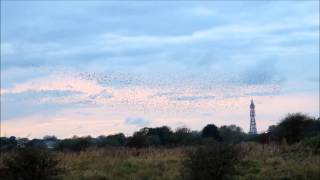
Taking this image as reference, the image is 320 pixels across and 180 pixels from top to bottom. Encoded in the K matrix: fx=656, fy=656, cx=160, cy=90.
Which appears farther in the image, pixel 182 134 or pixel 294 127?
pixel 182 134

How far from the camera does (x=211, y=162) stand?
25.5m

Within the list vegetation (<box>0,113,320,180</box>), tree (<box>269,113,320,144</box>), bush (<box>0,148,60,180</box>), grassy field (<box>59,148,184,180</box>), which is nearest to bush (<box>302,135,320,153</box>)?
vegetation (<box>0,113,320,180</box>)

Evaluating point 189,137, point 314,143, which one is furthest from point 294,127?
point 314,143

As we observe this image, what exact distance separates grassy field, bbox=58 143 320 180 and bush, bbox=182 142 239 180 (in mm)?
1925

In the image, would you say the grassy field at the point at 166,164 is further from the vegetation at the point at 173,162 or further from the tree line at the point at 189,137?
the tree line at the point at 189,137

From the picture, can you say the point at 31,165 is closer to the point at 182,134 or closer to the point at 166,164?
the point at 166,164

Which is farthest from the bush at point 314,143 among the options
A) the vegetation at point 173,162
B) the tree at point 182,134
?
the tree at point 182,134

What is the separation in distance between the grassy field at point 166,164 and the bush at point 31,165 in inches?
242

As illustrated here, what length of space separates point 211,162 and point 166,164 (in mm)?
10409

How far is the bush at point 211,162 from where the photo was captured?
2542 cm

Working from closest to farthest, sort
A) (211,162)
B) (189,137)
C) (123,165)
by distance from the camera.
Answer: (211,162) < (123,165) < (189,137)

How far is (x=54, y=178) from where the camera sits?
2462cm

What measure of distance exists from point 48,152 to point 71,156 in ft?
52.5

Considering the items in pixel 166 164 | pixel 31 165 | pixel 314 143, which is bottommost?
pixel 31 165
